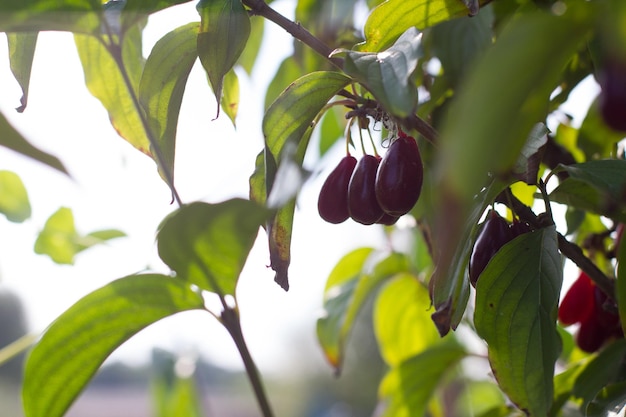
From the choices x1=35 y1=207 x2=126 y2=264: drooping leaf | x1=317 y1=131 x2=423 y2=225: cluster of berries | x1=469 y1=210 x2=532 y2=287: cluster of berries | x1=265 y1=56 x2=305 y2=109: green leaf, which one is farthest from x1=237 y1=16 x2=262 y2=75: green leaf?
x1=469 y1=210 x2=532 y2=287: cluster of berries

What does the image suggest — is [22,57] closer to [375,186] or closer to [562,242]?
[375,186]

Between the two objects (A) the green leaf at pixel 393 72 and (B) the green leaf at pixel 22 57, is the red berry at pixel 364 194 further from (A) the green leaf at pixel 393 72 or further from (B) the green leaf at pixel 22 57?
(B) the green leaf at pixel 22 57

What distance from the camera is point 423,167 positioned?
449 mm

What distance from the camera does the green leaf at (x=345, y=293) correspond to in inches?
→ 31.1

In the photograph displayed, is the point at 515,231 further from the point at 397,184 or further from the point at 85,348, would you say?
the point at 85,348

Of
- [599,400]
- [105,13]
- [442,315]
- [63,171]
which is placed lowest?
[599,400]

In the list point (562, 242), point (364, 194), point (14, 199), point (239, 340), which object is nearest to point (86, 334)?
point (239, 340)

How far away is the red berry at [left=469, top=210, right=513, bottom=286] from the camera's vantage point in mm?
403

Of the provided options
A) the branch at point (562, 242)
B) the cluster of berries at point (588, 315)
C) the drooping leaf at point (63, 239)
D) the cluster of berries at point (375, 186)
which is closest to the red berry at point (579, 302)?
the cluster of berries at point (588, 315)

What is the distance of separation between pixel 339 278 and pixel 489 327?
0.52 m

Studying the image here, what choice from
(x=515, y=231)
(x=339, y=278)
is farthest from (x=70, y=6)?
(x=339, y=278)

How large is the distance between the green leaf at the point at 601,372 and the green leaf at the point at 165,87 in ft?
1.13

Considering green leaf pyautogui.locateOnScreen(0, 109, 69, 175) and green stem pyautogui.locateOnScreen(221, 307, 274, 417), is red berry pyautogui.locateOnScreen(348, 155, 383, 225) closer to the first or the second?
green stem pyautogui.locateOnScreen(221, 307, 274, 417)

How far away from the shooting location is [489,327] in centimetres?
41
